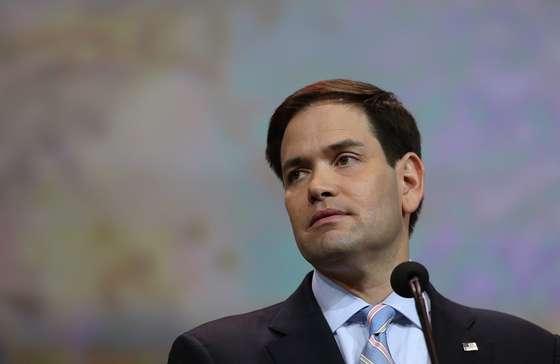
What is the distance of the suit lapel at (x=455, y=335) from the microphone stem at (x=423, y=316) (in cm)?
62

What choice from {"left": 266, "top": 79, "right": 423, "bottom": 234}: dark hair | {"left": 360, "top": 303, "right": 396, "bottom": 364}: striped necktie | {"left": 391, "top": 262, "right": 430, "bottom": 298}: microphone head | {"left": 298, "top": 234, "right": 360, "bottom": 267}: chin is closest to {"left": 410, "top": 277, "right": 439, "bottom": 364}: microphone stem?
{"left": 391, "top": 262, "right": 430, "bottom": 298}: microphone head

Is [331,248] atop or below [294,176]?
below

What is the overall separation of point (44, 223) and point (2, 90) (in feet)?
2.12

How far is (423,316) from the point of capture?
86.7 inches

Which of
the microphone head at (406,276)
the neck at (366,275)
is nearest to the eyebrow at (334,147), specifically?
the neck at (366,275)

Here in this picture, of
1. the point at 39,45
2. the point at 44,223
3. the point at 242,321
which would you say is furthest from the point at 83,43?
the point at 242,321

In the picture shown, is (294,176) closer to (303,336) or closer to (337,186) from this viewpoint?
(337,186)

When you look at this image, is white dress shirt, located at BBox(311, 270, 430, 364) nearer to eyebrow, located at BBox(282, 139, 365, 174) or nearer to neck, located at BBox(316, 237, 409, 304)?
neck, located at BBox(316, 237, 409, 304)

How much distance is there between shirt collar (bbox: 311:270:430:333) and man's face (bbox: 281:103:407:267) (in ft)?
0.34

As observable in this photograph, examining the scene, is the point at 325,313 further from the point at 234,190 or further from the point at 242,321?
the point at 234,190

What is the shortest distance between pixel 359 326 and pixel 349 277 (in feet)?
0.61

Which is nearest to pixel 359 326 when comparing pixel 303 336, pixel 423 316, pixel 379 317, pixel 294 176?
pixel 379 317

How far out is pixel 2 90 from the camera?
446cm

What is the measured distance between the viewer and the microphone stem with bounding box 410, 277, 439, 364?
214 cm
